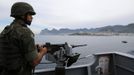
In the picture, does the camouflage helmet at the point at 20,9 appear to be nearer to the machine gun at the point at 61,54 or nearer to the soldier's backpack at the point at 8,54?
the soldier's backpack at the point at 8,54

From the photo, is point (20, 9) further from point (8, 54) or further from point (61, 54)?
point (61, 54)

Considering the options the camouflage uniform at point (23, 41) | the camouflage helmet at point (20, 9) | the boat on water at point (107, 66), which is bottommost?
the boat on water at point (107, 66)

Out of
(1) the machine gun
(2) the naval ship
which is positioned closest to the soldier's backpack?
(1) the machine gun

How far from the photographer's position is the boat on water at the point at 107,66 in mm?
4742

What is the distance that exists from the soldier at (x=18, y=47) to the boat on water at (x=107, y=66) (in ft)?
6.51

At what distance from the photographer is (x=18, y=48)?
2689 millimetres

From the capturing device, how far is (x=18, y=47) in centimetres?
269

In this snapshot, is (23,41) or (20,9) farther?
(20,9)

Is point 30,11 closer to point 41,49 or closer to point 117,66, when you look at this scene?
point 41,49

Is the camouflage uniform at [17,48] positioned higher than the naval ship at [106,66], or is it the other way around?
the camouflage uniform at [17,48]

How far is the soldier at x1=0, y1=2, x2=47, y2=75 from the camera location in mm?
2658

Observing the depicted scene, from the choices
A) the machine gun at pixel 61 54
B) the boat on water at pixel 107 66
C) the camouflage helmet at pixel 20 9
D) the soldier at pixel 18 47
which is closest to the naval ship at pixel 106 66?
the boat on water at pixel 107 66

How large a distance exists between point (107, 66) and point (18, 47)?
10.2ft

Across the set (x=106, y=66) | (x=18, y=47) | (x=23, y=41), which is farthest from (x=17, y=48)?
(x=106, y=66)
